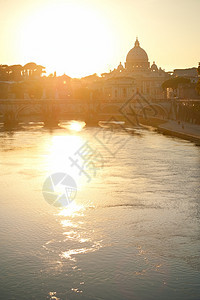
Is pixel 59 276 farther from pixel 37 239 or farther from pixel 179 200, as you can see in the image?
pixel 179 200

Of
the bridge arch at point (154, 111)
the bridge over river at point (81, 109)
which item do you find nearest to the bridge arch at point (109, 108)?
the bridge over river at point (81, 109)

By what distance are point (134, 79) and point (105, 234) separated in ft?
399

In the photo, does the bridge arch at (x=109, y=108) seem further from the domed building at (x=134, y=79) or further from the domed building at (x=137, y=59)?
the domed building at (x=137, y=59)

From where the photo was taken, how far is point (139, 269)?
1622 cm

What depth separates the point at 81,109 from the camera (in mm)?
100188

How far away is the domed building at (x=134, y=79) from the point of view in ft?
443

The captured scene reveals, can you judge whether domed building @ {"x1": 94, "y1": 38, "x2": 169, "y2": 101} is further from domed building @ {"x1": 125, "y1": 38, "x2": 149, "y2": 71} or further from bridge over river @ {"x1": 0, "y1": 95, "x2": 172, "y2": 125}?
bridge over river @ {"x1": 0, "y1": 95, "x2": 172, "y2": 125}

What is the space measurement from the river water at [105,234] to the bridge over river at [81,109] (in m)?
53.9

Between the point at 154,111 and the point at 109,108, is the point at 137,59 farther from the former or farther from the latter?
the point at 154,111

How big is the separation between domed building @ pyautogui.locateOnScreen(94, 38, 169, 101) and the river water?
95718 millimetres

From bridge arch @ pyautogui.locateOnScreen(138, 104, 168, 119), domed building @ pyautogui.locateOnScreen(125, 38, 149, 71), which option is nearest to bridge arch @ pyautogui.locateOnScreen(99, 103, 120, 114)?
bridge arch @ pyautogui.locateOnScreen(138, 104, 168, 119)

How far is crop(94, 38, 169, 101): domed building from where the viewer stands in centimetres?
13488

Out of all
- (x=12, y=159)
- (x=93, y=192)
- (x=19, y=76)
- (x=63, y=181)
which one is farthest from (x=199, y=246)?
(x=19, y=76)

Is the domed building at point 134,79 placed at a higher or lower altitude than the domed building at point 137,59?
lower
